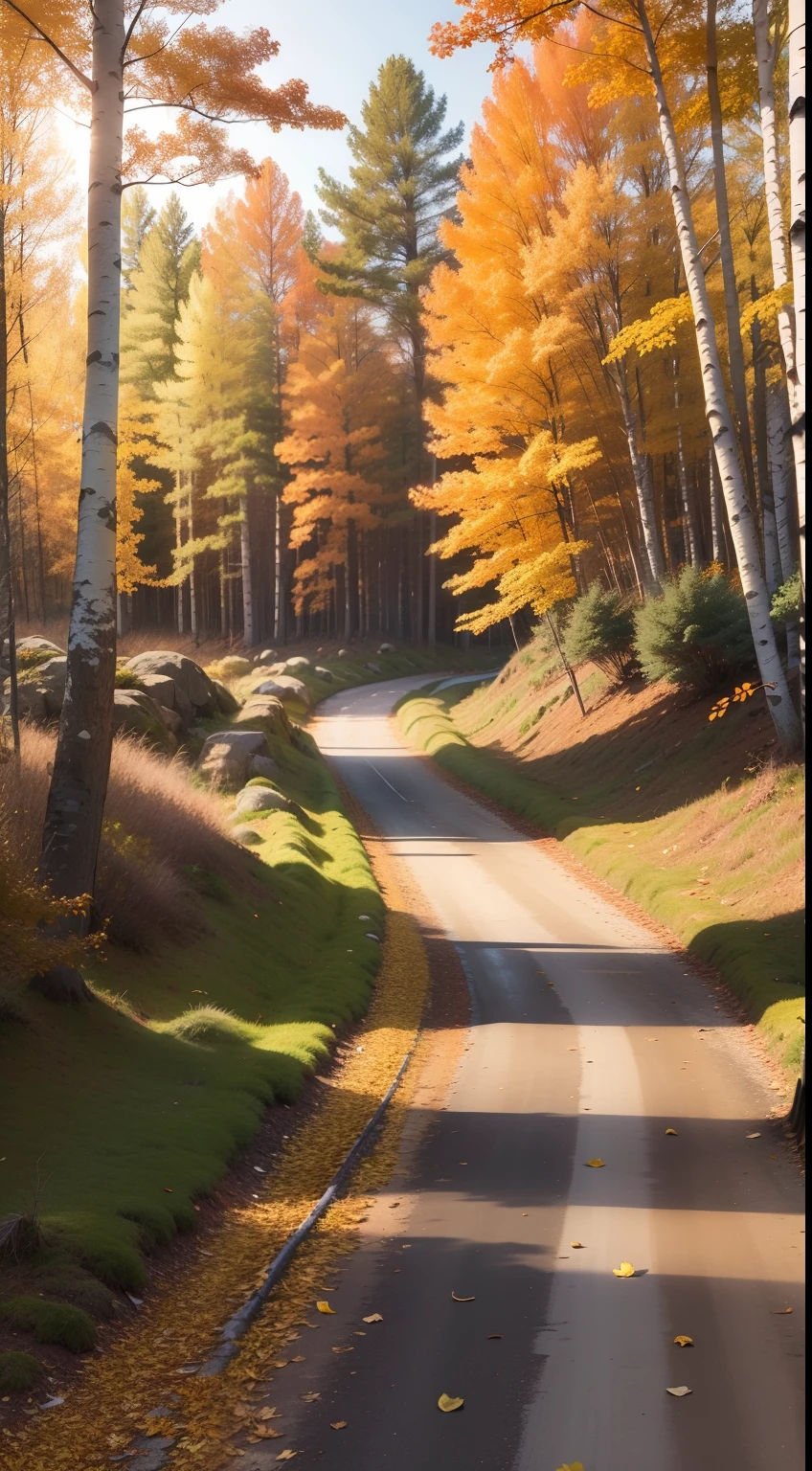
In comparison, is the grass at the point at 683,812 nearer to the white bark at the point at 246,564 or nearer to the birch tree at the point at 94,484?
the birch tree at the point at 94,484

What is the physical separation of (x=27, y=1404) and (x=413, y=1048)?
23.3ft

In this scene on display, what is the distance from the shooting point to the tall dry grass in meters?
11.1

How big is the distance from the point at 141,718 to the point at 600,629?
36.3 ft

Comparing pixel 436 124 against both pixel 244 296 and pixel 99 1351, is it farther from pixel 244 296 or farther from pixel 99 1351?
pixel 99 1351

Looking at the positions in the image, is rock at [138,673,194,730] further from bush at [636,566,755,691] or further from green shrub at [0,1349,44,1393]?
green shrub at [0,1349,44,1393]

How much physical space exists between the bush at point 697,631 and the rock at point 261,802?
7.65 meters

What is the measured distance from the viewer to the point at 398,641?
2234 inches

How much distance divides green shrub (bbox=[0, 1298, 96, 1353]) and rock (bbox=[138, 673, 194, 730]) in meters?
19.5

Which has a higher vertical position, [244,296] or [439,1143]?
[244,296]

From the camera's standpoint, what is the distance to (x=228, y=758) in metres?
23.9

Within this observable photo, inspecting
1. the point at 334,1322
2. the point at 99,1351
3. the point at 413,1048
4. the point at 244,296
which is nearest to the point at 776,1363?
the point at 334,1322

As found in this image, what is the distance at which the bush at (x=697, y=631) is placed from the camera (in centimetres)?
2047

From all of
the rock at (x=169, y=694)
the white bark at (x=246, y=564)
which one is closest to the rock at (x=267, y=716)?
the rock at (x=169, y=694)

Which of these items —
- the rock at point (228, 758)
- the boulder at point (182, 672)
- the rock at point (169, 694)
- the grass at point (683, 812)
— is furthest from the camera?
the boulder at point (182, 672)
